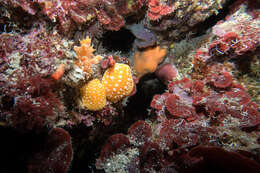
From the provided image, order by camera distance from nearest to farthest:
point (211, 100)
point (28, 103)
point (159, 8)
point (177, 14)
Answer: point (28, 103), point (211, 100), point (159, 8), point (177, 14)

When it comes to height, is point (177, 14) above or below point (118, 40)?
above

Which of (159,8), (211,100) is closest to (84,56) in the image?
(159,8)

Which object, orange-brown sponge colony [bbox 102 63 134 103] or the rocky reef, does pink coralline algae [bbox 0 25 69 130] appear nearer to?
the rocky reef

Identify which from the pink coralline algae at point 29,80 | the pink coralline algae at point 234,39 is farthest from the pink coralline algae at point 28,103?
the pink coralline algae at point 234,39

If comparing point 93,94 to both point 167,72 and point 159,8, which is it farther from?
point 159,8

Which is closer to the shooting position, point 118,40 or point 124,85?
point 124,85
